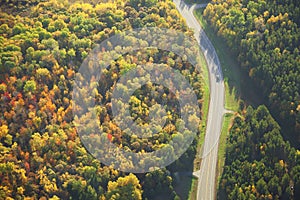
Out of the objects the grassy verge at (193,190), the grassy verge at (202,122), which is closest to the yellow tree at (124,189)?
the grassy verge at (193,190)

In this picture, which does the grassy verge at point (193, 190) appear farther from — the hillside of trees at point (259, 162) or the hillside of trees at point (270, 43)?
the hillside of trees at point (270, 43)

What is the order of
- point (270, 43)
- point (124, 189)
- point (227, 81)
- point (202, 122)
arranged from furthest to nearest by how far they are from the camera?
1. point (227, 81)
2. point (270, 43)
3. point (202, 122)
4. point (124, 189)

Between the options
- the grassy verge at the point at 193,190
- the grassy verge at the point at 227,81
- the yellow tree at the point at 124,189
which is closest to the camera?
the yellow tree at the point at 124,189

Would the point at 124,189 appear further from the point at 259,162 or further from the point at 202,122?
the point at 259,162

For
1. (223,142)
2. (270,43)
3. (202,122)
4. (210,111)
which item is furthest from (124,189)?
(270,43)

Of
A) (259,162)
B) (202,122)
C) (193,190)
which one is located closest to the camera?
(259,162)

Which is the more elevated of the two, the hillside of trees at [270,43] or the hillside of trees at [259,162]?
the hillside of trees at [270,43]
